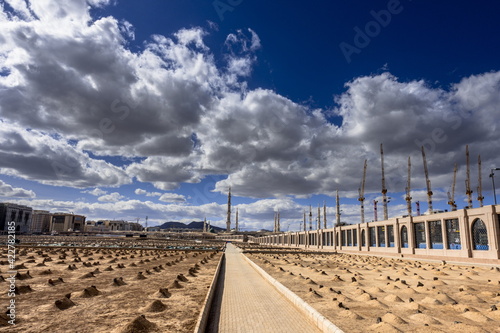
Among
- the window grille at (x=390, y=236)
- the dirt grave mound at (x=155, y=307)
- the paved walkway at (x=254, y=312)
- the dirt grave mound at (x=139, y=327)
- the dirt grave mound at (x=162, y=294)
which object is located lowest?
the paved walkway at (x=254, y=312)

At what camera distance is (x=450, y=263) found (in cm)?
3572

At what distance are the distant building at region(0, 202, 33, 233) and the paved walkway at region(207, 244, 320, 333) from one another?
176m

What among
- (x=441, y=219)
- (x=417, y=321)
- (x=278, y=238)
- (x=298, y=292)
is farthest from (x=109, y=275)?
(x=278, y=238)

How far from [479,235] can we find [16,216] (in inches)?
8039

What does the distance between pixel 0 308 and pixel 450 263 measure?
42.7 m

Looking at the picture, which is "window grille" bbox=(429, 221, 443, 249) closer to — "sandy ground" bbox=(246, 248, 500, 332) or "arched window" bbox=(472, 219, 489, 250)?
"arched window" bbox=(472, 219, 489, 250)

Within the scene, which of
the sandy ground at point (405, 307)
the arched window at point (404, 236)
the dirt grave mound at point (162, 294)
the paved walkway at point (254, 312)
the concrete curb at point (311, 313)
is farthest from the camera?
the arched window at point (404, 236)

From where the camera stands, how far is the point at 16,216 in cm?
16262

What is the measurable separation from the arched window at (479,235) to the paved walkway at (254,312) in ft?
96.2

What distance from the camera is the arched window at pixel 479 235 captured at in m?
33.7

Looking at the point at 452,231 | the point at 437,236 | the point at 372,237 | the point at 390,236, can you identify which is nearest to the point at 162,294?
the point at 452,231

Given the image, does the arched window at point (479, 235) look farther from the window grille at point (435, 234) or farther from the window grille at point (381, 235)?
the window grille at point (381, 235)

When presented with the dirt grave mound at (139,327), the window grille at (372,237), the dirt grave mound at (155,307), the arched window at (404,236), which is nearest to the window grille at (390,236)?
the arched window at (404,236)

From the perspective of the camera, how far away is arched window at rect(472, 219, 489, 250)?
33.7 meters
